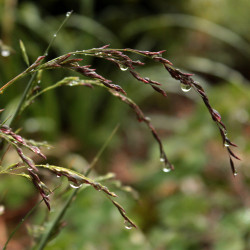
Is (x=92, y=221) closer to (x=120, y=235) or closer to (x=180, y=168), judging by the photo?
(x=120, y=235)

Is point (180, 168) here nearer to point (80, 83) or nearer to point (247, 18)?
point (80, 83)

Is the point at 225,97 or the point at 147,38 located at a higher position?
the point at 147,38

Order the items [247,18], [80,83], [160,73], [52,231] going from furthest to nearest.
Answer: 1. [247,18]
2. [160,73]
3. [52,231]
4. [80,83]

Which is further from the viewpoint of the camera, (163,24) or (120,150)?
(120,150)

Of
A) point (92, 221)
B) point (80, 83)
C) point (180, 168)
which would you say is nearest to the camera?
point (80, 83)

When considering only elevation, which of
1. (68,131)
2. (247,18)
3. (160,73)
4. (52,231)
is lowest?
(52,231)

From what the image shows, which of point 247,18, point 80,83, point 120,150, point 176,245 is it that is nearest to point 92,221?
point 176,245
